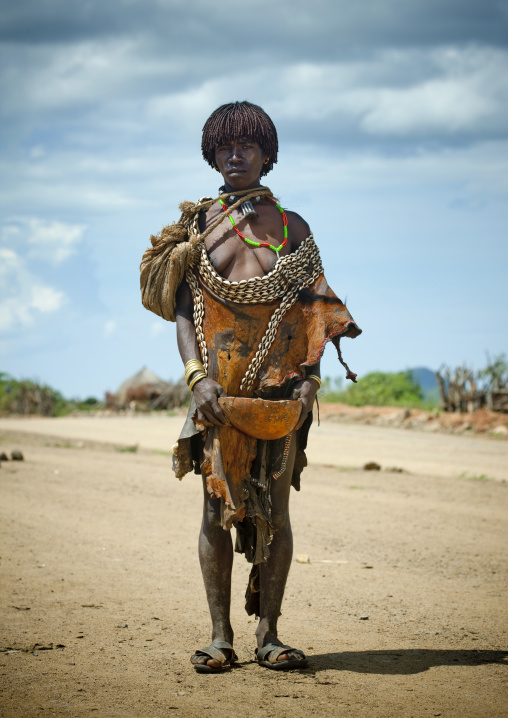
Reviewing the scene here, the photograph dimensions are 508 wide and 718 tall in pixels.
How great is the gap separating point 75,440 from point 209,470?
45.2 ft

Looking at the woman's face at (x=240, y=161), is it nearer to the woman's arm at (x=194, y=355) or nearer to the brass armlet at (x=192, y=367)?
the woman's arm at (x=194, y=355)

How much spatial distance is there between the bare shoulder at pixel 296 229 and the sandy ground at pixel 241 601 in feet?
6.67

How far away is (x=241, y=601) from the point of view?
201 inches

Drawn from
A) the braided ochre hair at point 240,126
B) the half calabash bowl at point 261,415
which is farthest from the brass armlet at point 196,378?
the braided ochre hair at point 240,126

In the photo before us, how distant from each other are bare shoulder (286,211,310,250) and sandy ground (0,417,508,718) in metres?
2.03

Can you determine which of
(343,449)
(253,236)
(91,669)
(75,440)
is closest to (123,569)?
(91,669)

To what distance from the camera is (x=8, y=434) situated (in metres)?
18.5

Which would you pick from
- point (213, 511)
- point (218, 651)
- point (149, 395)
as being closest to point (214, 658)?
point (218, 651)

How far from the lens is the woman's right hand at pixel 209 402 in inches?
142

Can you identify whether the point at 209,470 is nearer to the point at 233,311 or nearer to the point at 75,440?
the point at 233,311

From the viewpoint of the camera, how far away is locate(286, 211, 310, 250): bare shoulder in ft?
13.0

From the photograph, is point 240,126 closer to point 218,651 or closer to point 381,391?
point 218,651

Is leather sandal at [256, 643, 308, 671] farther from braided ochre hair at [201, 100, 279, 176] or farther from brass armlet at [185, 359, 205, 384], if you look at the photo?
braided ochre hair at [201, 100, 279, 176]

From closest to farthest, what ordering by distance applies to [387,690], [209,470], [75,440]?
[387,690] → [209,470] → [75,440]
